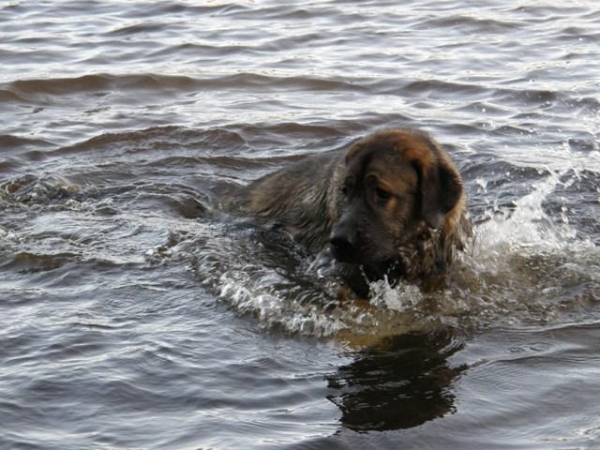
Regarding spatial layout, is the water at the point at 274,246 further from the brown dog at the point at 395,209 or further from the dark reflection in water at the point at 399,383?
the brown dog at the point at 395,209

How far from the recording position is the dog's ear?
7840mm

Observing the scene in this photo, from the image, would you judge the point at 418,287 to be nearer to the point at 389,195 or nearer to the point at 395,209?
the point at 395,209

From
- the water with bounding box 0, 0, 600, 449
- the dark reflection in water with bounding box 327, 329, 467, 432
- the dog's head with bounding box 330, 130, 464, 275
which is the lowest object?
the dark reflection in water with bounding box 327, 329, 467, 432

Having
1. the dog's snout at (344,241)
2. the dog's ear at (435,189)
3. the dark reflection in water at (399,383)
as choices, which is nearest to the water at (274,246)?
the dark reflection in water at (399,383)

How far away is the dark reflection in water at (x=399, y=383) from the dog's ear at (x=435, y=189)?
75 cm

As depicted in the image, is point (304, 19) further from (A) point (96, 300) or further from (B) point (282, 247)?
(A) point (96, 300)

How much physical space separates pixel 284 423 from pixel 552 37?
36.6 ft

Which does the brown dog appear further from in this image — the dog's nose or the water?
the water

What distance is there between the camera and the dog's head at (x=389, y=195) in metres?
7.75

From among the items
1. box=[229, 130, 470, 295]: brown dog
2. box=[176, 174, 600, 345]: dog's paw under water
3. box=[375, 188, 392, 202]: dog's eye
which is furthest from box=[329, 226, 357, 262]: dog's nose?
box=[176, 174, 600, 345]: dog's paw under water

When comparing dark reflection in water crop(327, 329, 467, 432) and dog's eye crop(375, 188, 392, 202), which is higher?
dog's eye crop(375, 188, 392, 202)

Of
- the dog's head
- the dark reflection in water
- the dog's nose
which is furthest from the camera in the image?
the dog's head

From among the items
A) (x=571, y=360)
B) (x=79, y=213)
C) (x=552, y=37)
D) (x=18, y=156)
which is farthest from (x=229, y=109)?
(x=571, y=360)

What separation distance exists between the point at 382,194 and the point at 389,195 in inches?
1.8
